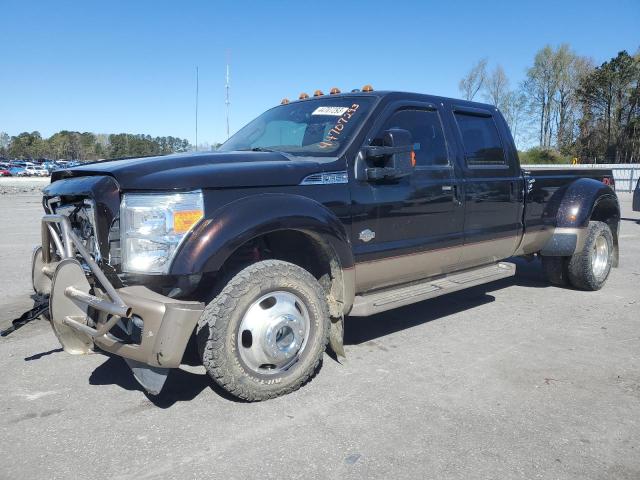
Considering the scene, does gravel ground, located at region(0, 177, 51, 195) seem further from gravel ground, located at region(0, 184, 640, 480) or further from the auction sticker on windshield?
gravel ground, located at region(0, 184, 640, 480)

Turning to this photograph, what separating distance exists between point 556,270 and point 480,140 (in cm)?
218

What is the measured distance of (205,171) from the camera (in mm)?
3047

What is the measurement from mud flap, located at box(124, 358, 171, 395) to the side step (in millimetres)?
1383

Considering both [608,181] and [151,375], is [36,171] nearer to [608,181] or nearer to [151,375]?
[608,181]

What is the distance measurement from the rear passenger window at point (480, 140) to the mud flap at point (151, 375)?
3.17 m

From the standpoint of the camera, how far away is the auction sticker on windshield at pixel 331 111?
417cm

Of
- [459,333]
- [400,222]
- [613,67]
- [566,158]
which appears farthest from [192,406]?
[613,67]

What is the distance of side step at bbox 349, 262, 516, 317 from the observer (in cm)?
380

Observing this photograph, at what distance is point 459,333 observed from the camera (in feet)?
15.1

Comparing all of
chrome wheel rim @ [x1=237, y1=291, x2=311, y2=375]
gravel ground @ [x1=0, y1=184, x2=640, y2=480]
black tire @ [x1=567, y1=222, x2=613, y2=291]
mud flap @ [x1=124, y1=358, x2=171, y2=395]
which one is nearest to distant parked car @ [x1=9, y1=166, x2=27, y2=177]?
gravel ground @ [x1=0, y1=184, x2=640, y2=480]

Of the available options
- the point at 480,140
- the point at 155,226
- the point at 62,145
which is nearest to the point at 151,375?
the point at 155,226

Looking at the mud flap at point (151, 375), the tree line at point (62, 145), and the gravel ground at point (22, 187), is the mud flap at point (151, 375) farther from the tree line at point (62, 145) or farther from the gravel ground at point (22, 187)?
the tree line at point (62, 145)

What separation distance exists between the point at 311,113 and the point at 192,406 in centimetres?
250

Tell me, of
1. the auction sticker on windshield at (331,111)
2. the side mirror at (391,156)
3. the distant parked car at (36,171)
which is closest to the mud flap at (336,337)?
the side mirror at (391,156)
